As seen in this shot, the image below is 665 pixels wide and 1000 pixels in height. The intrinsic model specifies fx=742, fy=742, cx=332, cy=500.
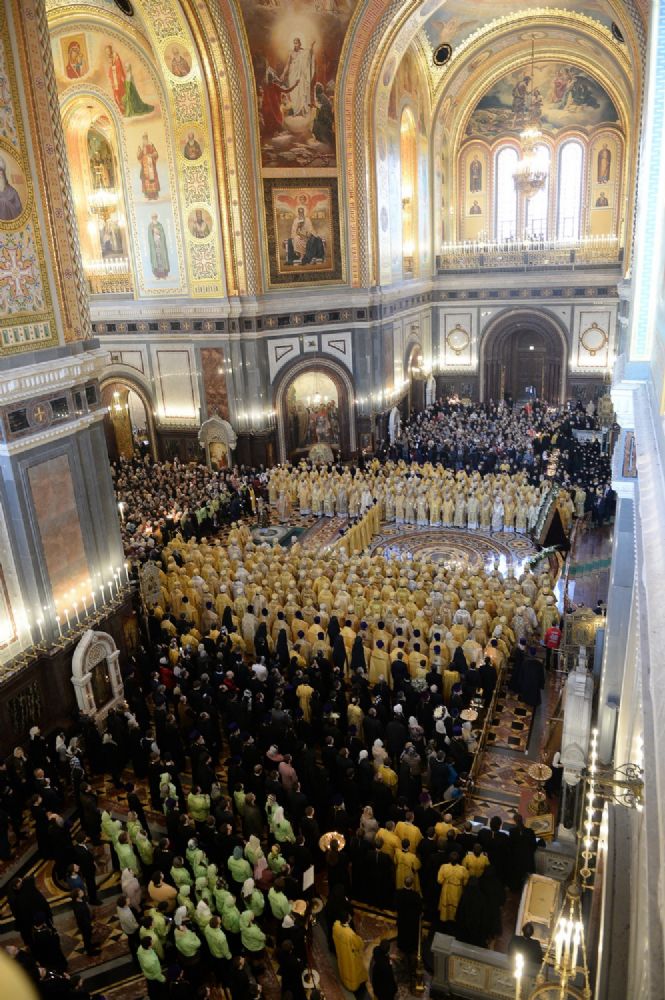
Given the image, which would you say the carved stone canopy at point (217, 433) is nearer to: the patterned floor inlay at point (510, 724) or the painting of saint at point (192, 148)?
the painting of saint at point (192, 148)

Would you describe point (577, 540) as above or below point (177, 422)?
below

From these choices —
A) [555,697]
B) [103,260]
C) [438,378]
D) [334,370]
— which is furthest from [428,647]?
[438,378]

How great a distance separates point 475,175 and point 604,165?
17.1ft

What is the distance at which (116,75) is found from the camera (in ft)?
71.5

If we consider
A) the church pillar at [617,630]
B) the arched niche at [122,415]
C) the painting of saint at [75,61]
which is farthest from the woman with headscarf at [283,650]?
the painting of saint at [75,61]

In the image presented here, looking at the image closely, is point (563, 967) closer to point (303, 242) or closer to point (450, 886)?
point (450, 886)

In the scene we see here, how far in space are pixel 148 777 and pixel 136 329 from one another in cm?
1712

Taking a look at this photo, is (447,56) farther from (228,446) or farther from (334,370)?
(228,446)

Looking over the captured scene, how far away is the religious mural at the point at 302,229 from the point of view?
22.9m

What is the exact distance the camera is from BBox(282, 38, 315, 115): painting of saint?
2155 centimetres

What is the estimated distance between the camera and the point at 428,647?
40.3 ft

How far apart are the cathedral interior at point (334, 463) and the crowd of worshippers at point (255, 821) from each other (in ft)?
0.23

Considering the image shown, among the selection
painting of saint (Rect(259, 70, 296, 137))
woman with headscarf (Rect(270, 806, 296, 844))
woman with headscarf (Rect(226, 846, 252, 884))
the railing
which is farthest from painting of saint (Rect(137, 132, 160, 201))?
woman with headscarf (Rect(226, 846, 252, 884))

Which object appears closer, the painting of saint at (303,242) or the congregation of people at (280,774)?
the congregation of people at (280,774)
